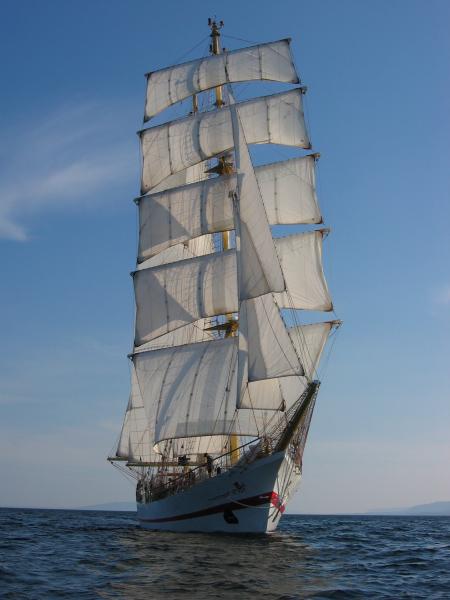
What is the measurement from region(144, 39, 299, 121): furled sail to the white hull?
27799 millimetres

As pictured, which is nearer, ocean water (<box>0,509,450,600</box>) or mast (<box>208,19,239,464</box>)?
ocean water (<box>0,509,450,600</box>)

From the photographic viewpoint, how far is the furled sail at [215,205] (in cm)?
4534

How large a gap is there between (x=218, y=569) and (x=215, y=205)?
92.3 ft

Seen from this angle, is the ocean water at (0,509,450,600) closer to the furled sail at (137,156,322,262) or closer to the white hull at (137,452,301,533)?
the white hull at (137,452,301,533)

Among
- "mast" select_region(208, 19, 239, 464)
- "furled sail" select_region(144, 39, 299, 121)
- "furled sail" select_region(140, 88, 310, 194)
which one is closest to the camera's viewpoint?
"mast" select_region(208, 19, 239, 464)

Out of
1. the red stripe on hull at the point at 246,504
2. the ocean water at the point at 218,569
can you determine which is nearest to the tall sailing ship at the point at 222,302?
the red stripe on hull at the point at 246,504

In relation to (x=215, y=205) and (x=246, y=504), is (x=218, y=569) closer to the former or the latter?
(x=246, y=504)

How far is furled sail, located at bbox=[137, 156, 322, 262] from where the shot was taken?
4534 cm

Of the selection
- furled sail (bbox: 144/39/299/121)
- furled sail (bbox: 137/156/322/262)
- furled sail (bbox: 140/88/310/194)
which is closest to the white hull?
furled sail (bbox: 137/156/322/262)

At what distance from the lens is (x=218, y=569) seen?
70.4ft

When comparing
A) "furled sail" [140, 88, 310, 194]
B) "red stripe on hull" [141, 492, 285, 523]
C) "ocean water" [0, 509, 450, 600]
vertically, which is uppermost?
"furled sail" [140, 88, 310, 194]

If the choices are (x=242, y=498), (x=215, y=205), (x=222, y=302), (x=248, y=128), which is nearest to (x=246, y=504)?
(x=242, y=498)

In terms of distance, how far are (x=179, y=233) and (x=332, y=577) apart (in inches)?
1149

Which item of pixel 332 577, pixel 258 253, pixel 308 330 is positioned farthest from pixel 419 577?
pixel 308 330
